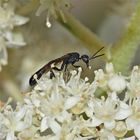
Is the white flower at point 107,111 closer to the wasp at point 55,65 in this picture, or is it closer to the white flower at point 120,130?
the white flower at point 120,130

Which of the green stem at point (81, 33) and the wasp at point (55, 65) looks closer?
the wasp at point (55, 65)

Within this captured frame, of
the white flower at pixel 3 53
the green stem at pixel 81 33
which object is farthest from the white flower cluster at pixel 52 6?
the white flower at pixel 3 53

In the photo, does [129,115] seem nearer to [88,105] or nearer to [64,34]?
[88,105]

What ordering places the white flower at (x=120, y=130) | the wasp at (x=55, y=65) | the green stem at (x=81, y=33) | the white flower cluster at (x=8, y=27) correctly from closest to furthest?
the white flower at (x=120, y=130) < the wasp at (x=55, y=65) < the green stem at (x=81, y=33) < the white flower cluster at (x=8, y=27)

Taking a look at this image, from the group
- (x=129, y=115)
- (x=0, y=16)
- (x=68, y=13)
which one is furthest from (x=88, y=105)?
(x=0, y=16)

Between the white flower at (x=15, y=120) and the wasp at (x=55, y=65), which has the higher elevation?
the wasp at (x=55, y=65)

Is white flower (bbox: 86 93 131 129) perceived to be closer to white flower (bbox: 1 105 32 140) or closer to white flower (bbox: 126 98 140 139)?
white flower (bbox: 126 98 140 139)
